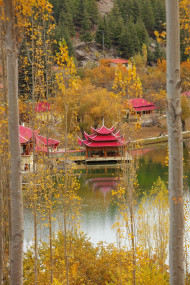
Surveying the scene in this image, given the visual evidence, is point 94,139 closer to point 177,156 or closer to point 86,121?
point 86,121

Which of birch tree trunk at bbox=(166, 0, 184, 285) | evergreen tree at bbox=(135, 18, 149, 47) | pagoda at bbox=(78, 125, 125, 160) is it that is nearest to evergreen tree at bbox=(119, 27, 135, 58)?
evergreen tree at bbox=(135, 18, 149, 47)

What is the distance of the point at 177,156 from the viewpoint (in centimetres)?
318

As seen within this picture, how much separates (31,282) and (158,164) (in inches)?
672

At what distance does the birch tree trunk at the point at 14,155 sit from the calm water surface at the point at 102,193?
12.4ft

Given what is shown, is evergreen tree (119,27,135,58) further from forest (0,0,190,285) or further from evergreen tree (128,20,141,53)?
forest (0,0,190,285)

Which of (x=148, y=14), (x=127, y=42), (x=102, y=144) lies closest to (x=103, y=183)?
(x=102, y=144)

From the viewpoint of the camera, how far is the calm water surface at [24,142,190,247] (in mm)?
13125

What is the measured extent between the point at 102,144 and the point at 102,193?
8.41 m

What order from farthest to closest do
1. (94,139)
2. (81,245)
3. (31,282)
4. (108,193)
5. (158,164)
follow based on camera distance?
(94,139), (158,164), (108,193), (81,245), (31,282)

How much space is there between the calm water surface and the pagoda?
5.92 ft

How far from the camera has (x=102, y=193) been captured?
63.3 ft

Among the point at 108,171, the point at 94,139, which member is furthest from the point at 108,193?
the point at 94,139

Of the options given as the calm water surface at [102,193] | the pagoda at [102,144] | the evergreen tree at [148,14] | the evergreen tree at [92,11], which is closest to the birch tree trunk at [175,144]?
the calm water surface at [102,193]

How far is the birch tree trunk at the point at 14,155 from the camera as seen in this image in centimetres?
400
